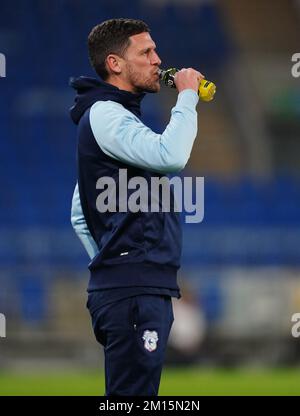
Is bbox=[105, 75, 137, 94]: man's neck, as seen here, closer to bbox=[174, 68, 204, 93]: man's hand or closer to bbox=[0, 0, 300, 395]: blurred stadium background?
bbox=[174, 68, 204, 93]: man's hand

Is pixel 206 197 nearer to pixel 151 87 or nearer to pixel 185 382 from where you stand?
pixel 185 382

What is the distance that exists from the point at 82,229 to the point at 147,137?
592mm

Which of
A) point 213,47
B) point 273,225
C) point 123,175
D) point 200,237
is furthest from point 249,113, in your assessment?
point 123,175

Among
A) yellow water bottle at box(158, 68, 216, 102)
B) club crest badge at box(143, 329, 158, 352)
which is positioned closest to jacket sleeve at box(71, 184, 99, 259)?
club crest badge at box(143, 329, 158, 352)

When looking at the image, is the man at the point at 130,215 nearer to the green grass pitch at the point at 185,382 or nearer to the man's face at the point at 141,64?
the man's face at the point at 141,64

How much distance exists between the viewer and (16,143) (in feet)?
49.1

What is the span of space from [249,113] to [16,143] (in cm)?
377

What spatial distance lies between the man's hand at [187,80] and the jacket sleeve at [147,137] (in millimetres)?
27

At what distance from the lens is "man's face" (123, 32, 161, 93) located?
13.2 ft

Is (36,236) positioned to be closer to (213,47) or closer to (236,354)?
(236,354)

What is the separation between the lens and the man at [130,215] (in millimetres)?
3811

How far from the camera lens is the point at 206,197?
47.2 feet

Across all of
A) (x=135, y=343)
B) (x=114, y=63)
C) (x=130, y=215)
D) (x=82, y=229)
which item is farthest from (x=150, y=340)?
(x=114, y=63)

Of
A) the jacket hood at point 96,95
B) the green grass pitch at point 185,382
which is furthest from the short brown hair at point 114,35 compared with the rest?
the green grass pitch at point 185,382
